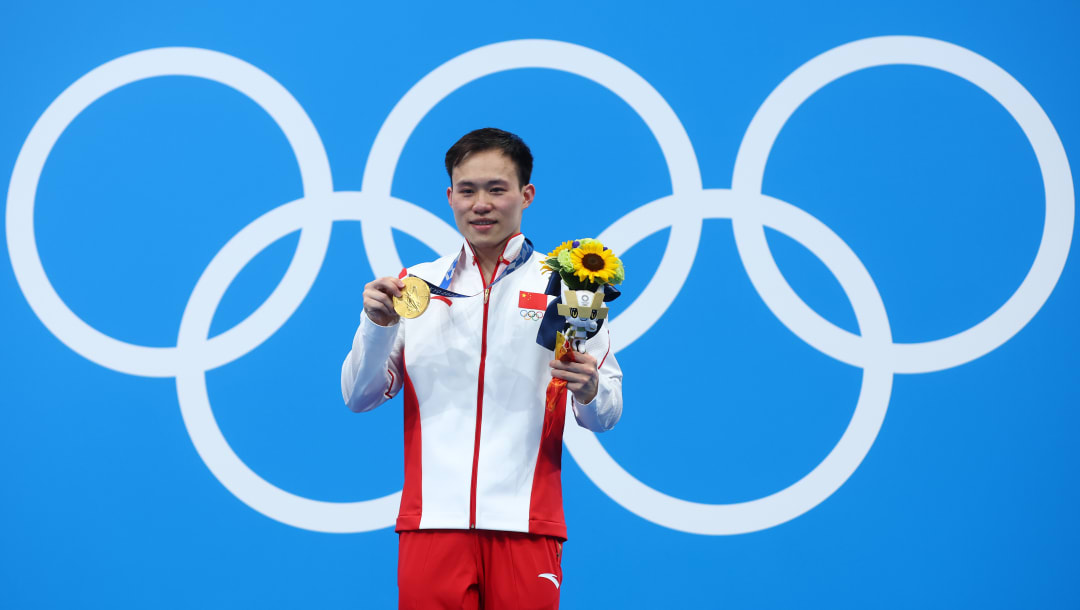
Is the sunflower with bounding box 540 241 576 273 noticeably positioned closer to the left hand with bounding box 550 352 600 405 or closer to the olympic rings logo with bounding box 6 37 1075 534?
the left hand with bounding box 550 352 600 405

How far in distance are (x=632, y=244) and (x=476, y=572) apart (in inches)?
60.1

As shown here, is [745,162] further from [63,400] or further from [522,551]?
[63,400]

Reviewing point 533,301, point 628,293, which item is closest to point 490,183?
point 533,301

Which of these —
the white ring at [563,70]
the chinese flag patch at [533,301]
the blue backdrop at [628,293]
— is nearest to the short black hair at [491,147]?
the chinese flag patch at [533,301]

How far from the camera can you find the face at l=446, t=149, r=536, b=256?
1.92 metres

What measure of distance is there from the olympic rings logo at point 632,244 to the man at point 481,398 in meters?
1.12

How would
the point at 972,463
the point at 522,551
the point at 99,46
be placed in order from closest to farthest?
1. the point at 522,551
2. the point at 972,463
3. the point at 99,46

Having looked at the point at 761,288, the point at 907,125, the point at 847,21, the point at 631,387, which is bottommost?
the point at 631,387

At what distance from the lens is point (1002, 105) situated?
120 inches

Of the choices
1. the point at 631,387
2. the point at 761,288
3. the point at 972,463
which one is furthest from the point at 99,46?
the point at 972,463

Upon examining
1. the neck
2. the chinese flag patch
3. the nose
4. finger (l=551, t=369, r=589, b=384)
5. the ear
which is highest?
the ear

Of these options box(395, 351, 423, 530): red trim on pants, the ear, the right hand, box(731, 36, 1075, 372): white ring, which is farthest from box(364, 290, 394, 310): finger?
box(731, 36, 1075, 372): white ring

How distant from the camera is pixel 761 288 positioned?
3033mm

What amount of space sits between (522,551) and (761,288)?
5.11ft
